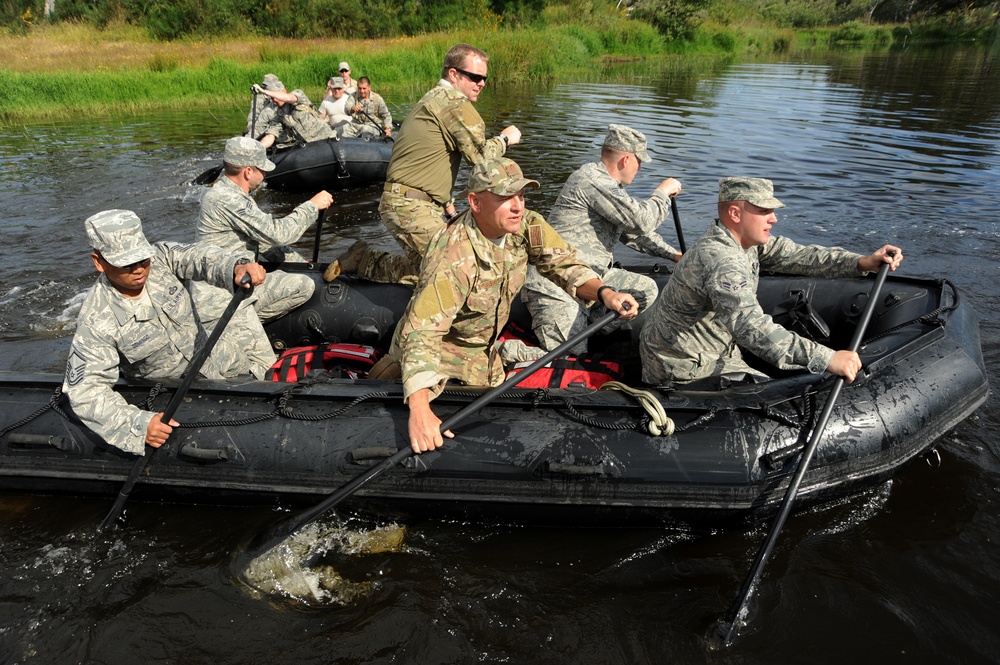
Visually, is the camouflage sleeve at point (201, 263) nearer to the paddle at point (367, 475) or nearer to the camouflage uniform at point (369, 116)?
the paddle at point (367, 475)

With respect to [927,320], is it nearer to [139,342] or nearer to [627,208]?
[627,208]

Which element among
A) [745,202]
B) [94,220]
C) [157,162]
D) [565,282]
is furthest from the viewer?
[157,162]

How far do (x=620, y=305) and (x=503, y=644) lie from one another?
68.0 inches

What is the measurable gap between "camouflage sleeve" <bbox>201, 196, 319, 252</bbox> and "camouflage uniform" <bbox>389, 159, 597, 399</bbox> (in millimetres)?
1782

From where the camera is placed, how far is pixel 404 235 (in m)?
4.83

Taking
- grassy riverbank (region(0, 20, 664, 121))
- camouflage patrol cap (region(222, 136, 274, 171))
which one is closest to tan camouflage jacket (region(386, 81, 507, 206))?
camouflage patrol cap (region(222, 136, 274, 171))

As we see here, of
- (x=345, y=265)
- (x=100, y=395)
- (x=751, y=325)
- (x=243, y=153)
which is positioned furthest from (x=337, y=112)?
(x=751, y=325)

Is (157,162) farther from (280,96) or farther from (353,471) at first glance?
(353,471)

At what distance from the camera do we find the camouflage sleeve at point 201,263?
371 centimetres

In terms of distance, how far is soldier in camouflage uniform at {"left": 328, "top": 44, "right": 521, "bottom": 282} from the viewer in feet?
15.3

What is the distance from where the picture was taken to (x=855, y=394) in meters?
3.50

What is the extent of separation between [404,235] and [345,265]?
0.56 meters

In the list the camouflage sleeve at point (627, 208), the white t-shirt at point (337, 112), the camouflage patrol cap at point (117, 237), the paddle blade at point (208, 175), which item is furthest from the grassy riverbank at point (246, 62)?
the camouflage patrol cap at point (117, 237)

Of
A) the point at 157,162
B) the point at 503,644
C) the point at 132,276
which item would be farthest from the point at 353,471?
the point at 157,162
